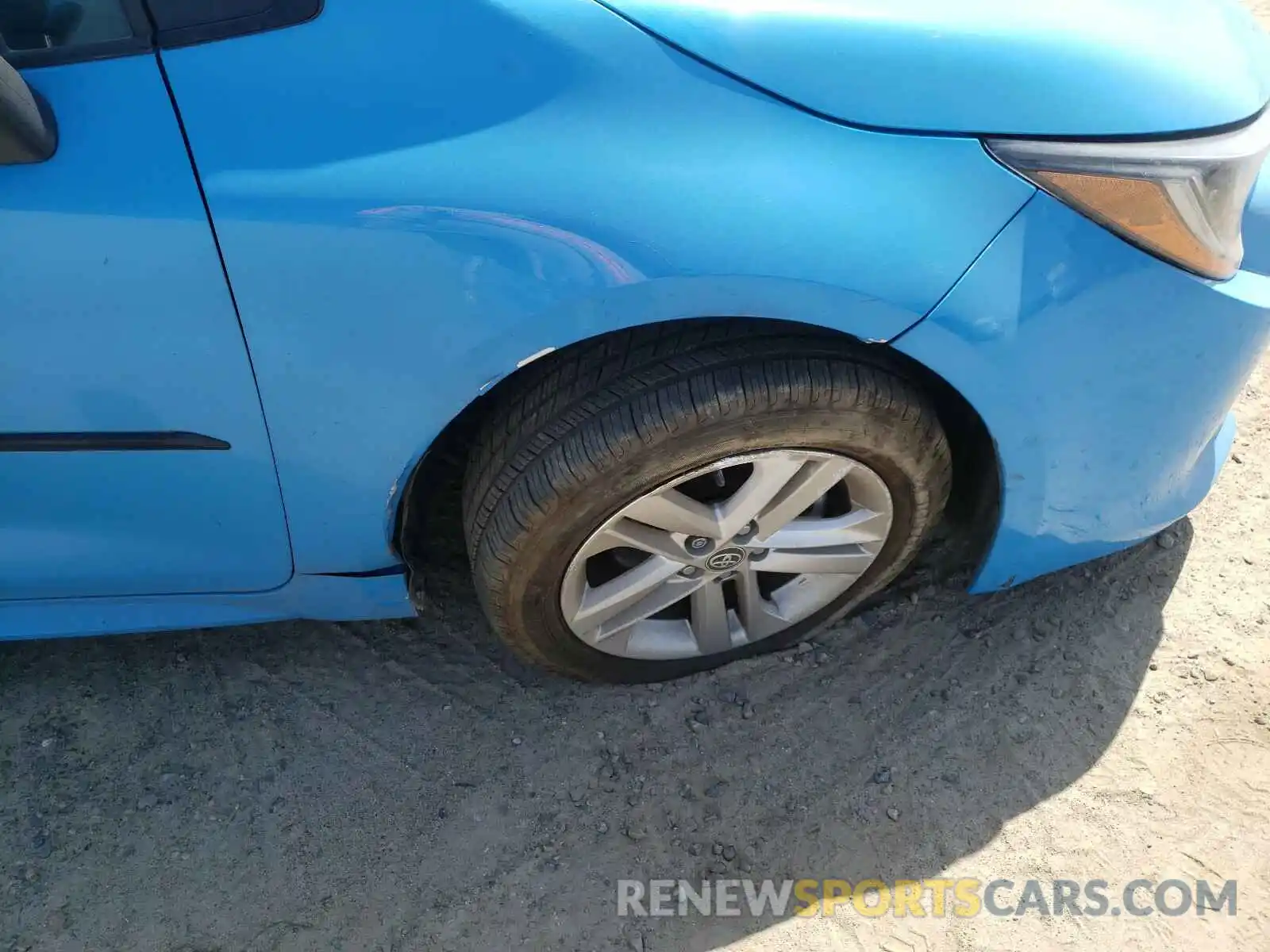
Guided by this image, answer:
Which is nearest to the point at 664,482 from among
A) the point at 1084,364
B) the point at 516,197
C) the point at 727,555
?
the point at 727,555

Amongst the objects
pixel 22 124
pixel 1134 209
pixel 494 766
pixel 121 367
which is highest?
pixel 1134 209

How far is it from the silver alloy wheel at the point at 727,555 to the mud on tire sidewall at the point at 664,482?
0.9 inches

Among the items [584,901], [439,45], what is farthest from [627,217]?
[584,901]

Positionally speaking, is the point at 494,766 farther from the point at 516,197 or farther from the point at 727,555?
the point at 516,197

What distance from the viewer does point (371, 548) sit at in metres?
1.61

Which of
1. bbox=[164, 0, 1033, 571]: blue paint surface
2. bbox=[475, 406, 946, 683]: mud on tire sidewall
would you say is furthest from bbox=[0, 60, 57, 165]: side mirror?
bbox=[475, 406, 946, 683]: mud on tire sidewall

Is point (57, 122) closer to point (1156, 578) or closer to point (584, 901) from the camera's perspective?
point (584, 901)

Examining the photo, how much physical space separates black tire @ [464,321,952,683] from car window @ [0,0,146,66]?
66cm

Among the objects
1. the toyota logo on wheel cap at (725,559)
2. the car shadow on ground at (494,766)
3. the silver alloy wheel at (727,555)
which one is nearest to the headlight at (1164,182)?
the silver alloy wheel at (727,555)

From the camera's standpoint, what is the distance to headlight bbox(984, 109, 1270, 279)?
130cm

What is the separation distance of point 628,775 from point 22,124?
54.3 inches

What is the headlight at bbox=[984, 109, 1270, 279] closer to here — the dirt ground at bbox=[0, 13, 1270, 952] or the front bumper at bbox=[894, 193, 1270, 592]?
the front bumper at bbox=[894, 193, 1270, 592]

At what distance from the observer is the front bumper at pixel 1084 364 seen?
4.43 ft

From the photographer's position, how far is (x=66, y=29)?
3.83ft
